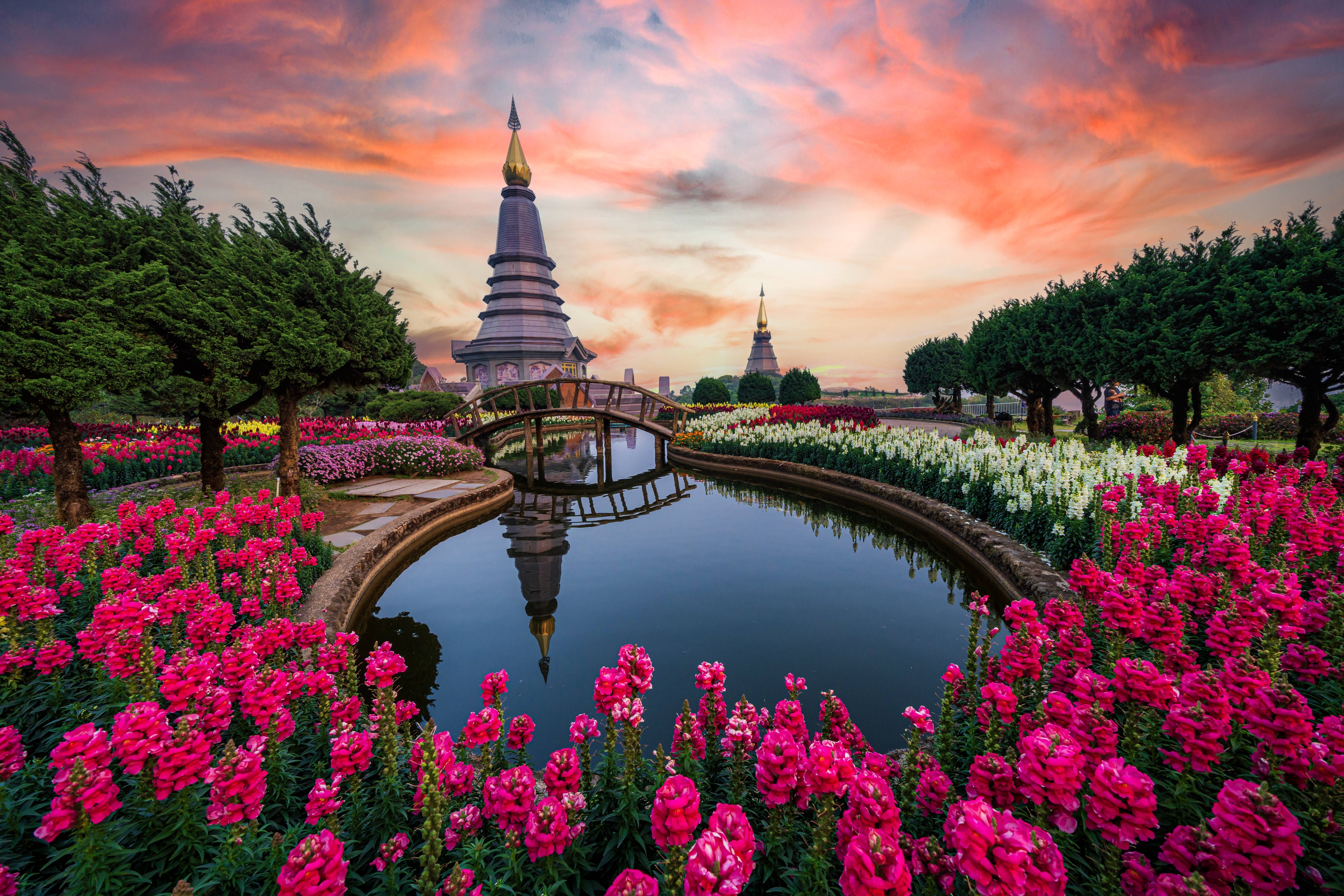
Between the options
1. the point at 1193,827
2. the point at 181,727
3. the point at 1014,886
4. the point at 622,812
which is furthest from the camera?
the point at 622,812

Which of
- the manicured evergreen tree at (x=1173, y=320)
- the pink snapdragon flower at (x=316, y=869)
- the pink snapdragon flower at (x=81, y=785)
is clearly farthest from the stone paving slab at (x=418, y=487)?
the manicured evergreen tree at (x=1173, y=320)

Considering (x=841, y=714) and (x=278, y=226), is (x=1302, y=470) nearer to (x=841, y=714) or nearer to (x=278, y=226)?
(x=841, y=714)

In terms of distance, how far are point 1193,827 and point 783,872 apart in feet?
4.65

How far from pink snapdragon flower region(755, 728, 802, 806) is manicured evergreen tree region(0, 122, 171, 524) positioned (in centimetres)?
899

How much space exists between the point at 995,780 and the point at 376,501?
1168cm

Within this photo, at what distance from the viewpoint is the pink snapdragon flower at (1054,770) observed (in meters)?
1.63

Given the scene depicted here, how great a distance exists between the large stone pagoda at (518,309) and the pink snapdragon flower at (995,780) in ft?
152

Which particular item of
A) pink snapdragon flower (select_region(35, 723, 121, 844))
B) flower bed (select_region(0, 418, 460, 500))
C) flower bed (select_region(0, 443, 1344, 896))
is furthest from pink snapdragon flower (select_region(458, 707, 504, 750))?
flower bed (select_region(0, 418, 460, 500))

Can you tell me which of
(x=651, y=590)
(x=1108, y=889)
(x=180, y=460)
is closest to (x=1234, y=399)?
(x=651, y=590)

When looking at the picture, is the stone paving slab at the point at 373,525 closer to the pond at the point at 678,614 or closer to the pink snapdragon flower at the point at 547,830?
the pond at the point at 678,614

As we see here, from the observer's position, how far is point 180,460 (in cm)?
1238

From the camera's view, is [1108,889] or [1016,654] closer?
[1108,889]

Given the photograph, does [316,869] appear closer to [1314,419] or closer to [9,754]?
[9,754]

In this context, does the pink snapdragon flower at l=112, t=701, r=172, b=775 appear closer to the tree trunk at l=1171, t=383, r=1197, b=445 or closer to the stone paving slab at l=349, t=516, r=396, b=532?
the stone paving slab at l=349, t=516, r=396, b=532
